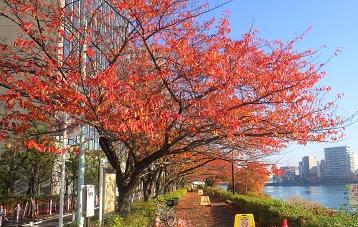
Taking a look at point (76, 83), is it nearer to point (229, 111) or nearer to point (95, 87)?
point (95, 87)

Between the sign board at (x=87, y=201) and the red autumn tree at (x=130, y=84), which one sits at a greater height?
the red autumn tree at (x=130, y=84)

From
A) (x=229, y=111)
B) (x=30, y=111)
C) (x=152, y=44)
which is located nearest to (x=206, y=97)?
(x=229, y=111)

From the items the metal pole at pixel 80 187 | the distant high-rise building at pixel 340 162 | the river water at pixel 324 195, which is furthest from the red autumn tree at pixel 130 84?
the distant high-rise building at pixel 340 162

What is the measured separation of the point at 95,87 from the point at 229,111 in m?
3.28

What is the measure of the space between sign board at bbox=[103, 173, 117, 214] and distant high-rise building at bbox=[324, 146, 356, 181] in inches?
1642

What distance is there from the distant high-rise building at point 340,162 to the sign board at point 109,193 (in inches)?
1642

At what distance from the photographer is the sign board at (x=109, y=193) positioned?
12.1 meters

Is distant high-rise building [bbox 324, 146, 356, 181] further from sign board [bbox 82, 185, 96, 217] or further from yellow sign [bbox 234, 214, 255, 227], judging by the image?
sign board [bbox 82, 185, 96, 217]

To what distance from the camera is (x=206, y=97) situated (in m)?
10.2

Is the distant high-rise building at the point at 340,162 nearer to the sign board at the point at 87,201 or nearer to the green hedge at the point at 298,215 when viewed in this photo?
the green hedge at the point at 298,215

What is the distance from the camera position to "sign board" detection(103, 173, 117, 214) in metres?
12.1

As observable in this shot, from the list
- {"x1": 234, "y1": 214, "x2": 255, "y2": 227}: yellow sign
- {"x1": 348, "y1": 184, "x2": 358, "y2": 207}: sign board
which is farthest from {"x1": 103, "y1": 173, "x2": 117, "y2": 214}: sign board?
{"x1": 348, "y1": 184, "x2": 358, "y2": 207}: sign board

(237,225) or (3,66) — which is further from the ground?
(3,66)

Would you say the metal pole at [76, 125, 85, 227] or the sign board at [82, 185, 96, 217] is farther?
the metal pole at [76, 125, 85, 227]
